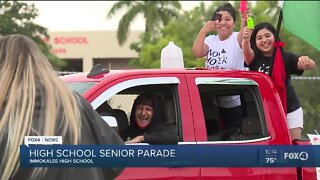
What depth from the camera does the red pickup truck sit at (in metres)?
3.60

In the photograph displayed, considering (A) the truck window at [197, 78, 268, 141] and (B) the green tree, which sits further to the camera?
(B) the green tree

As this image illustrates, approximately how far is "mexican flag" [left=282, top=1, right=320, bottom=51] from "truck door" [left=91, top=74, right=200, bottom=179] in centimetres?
112

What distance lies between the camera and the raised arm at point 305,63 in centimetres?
416

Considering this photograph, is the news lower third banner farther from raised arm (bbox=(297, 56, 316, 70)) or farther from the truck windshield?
raised arm (bbox=(297, 56, 316, 70))

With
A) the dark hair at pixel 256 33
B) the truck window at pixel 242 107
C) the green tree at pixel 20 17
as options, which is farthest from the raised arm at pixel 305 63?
the green tree at pixel 20 17

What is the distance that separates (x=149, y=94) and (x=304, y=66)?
1.19 meters

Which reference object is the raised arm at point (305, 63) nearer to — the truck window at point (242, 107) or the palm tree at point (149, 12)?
the truck window at point (242, 107)

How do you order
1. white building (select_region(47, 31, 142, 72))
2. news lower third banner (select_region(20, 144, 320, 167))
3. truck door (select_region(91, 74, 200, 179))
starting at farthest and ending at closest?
white building (select_region(47, 31, 142, 72)) → truck door (select_region(91, 74, 200, 179)) → news lower third banner (select_region(20, 144, 320, 167))

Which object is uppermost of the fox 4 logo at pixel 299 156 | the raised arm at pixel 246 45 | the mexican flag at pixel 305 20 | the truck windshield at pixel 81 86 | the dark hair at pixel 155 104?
the mexican flag at pixel 305 20

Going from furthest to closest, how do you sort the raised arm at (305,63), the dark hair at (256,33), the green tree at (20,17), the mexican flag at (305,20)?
the green tree at (20,17), the dark hair at (256,33), the mexican flag at (305,20), the raised arm at (305,63)

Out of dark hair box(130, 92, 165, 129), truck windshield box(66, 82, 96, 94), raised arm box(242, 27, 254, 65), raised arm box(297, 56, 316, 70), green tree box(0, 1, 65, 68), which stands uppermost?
green tree box(0, 1, 65, 68)

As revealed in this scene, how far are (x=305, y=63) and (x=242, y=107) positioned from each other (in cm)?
58

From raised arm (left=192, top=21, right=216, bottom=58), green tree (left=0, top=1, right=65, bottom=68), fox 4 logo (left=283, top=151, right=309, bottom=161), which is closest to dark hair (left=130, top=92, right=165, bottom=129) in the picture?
raised arm (left=192, top=21, right=216, bottom=58)

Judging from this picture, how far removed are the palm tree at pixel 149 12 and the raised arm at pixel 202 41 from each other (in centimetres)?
3421
